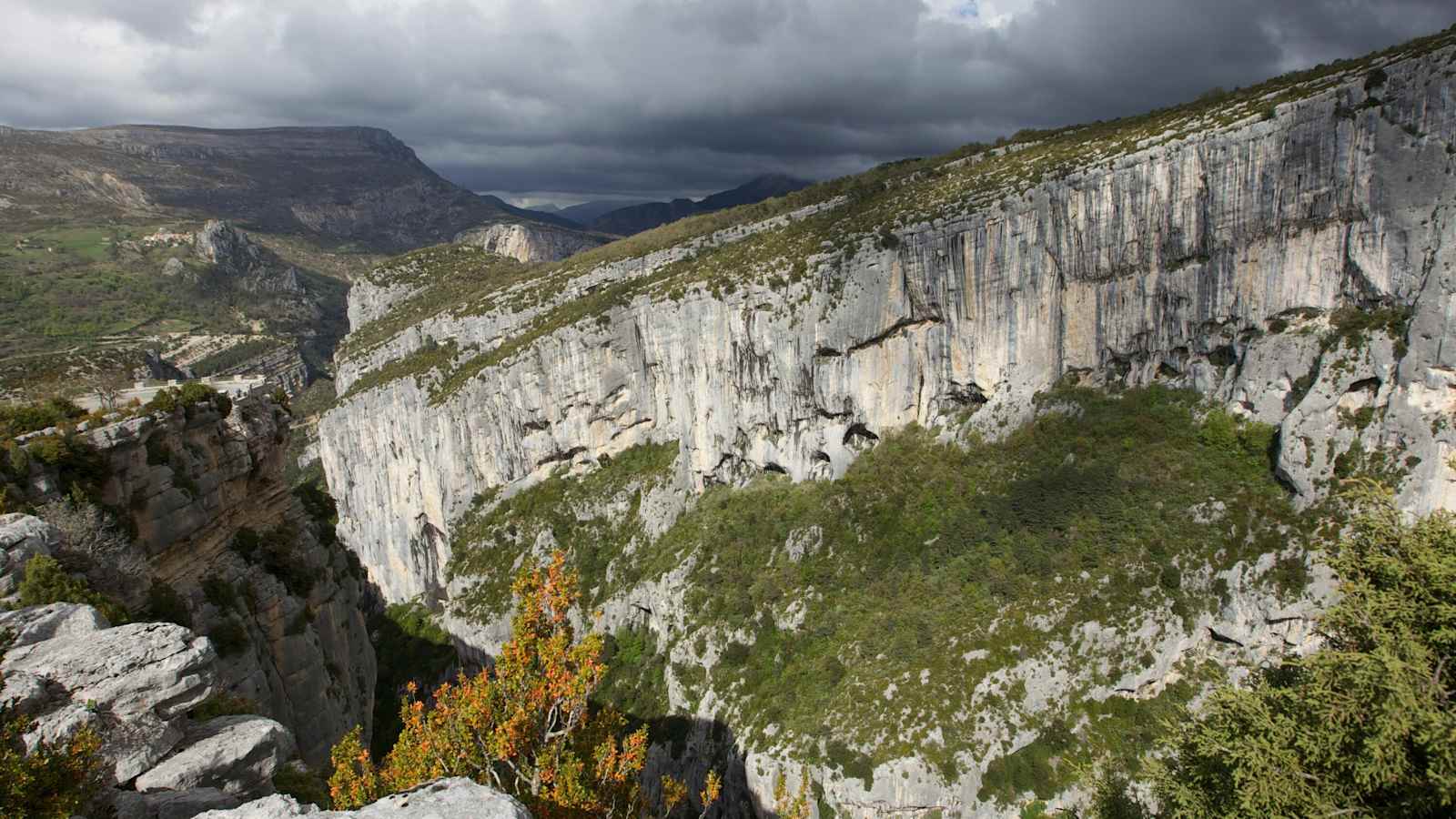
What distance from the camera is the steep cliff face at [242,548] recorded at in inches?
578

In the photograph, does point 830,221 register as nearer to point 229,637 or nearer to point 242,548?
point 242,548

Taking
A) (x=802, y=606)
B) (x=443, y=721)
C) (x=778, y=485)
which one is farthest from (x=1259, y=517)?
(x=443, y=721)

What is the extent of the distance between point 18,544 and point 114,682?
420 cm

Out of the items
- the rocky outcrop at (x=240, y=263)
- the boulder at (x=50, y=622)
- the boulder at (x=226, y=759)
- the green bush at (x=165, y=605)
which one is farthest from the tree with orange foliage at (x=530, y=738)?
the rocky outcrop at (x=240, y=263)

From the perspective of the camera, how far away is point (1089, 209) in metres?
A: 40.5

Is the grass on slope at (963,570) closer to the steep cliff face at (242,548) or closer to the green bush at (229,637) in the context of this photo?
the steep cliff face at (242,548)

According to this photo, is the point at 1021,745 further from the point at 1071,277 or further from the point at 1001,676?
the point at 1071,277

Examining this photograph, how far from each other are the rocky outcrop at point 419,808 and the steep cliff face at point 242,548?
7456mm

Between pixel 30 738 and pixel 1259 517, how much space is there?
43.3 metres

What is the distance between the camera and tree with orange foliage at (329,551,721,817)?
9.16 meters

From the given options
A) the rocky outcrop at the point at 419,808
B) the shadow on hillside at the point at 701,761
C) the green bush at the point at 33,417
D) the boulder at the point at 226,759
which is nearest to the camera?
the rocky outcrop at the point at 419,808

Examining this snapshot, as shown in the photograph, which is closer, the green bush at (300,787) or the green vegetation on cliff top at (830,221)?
the green bush at (300,787)

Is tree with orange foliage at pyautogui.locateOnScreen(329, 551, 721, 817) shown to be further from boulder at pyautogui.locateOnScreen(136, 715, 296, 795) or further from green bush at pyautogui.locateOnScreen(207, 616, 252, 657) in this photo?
green bush at pyautogui.locateOnScreen(207, 616, 252, 657)

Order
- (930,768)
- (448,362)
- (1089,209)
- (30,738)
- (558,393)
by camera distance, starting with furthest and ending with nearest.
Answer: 1. (448,362)
2. (558,393)
3. (1089,209)
4. (930,768)
5. (30,738)
